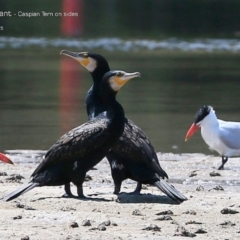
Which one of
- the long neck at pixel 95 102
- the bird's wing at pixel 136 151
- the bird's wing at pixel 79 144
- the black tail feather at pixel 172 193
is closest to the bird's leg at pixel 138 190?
the bird's wing at pixel 136 151

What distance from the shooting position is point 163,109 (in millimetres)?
19344

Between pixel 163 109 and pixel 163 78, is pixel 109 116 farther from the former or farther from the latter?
Result: pixel 163 78

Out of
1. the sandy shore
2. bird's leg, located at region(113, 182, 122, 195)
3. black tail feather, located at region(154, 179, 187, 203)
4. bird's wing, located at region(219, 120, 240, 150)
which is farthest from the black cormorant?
bird's wing, located at region(219, 120, 240, 150)

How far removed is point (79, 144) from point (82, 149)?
0.18 ft

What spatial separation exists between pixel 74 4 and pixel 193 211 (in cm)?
4606

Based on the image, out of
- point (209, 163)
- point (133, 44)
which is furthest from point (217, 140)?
point (133, 44)

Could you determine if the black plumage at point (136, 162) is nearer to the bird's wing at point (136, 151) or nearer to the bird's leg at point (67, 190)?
the bird's wing at point (136, 151)

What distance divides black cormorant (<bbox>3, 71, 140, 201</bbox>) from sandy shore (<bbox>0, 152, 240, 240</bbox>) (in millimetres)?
201

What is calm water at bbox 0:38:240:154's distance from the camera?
637 inches

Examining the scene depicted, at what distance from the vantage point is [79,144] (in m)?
8.80

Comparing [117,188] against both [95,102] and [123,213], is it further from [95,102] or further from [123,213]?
[123,213]

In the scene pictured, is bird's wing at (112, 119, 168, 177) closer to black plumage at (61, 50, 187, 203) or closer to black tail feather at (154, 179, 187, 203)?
black plumage at (61, 50, 187, 203)

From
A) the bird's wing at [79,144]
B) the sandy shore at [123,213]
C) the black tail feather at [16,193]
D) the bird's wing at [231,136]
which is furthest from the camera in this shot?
the bird's wing at [231,136]

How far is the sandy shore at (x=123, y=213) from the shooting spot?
6996 millimetres
